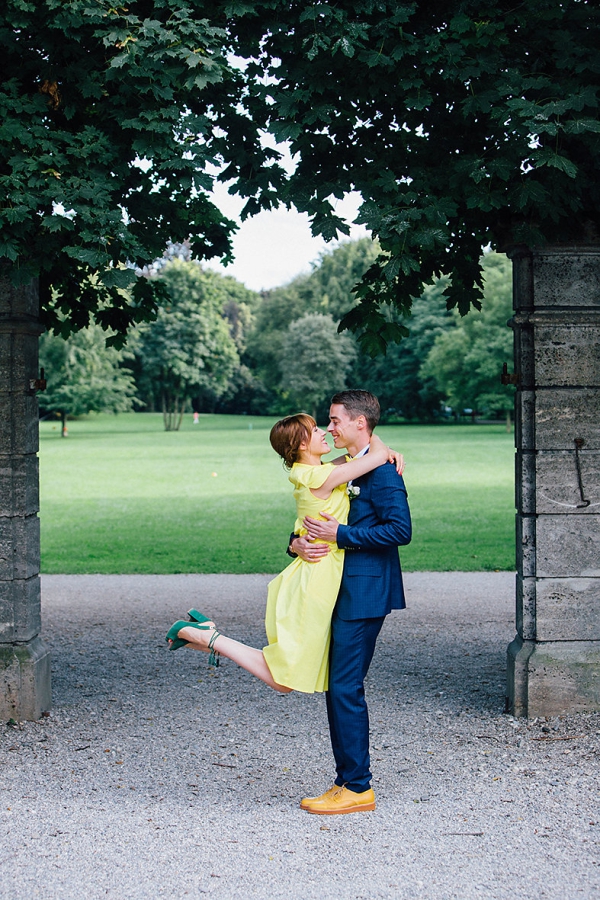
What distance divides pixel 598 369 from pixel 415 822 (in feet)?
9.26

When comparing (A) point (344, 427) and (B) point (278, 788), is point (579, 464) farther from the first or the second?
(B) point (278, 788)


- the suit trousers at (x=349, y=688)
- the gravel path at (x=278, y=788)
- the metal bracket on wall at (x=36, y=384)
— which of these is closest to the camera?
the gravel path at (x=278, y=788)

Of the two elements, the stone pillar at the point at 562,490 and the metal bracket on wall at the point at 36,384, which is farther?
the metal bracket on wall at the point at 36,384

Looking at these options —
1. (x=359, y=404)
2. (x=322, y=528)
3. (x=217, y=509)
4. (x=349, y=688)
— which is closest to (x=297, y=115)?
(x=359, y=404)

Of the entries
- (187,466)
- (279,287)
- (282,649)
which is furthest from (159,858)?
(279,287)

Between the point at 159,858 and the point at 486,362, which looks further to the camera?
the point at 486,362

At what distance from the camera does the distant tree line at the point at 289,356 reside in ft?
174

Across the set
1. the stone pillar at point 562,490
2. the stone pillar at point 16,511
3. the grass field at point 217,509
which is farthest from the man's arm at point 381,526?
the grass field at point 217,509

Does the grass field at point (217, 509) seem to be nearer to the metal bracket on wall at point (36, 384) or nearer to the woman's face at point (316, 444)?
the metal bracket on wall at point (36, 384)

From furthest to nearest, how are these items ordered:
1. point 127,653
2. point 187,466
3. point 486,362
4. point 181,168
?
point 486,362, point 187,466, point 127,653, point 181,168

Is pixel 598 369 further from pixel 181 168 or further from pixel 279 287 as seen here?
pixel 279 287

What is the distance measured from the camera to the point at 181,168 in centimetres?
455

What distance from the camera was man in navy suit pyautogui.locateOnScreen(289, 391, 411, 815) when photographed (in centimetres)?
411

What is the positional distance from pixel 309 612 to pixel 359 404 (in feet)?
2.98
